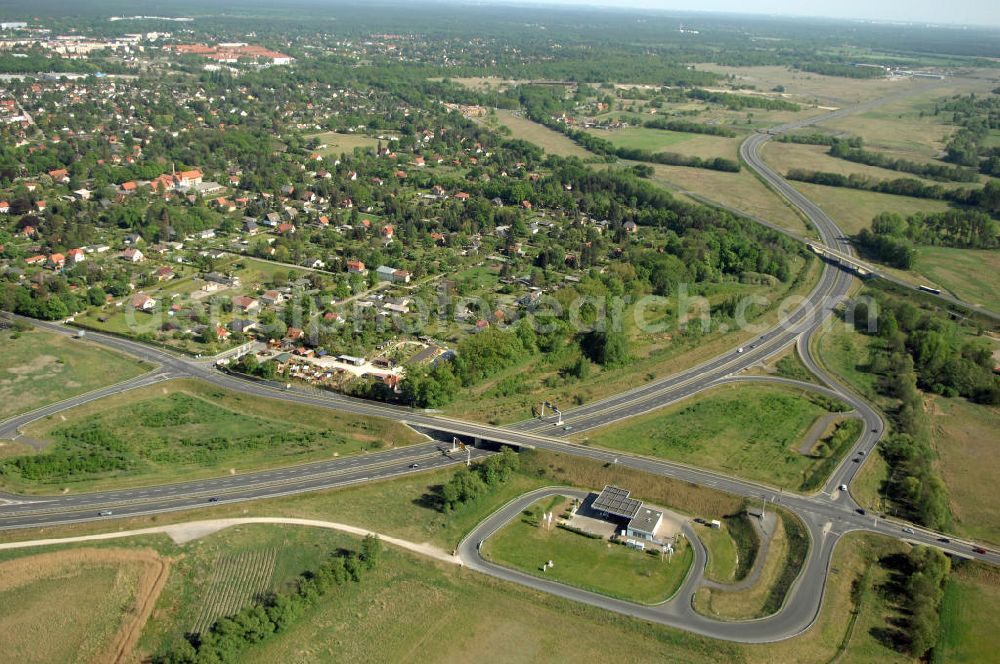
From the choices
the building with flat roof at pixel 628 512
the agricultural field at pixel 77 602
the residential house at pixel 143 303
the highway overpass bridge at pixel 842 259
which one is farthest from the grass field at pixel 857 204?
the agricultural field at pixel 77 602

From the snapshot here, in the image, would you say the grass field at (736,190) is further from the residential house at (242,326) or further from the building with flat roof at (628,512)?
the residential house at (242,326)

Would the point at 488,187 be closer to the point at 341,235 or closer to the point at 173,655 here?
the point at 341,235

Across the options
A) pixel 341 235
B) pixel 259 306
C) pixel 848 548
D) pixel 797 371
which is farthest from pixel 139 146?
pixel 848 548

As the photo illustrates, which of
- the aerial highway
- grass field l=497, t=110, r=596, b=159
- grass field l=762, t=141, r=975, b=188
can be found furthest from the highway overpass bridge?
grass field l=497, t=110, r=596, b=159

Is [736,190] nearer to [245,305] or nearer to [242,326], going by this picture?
[245,305]

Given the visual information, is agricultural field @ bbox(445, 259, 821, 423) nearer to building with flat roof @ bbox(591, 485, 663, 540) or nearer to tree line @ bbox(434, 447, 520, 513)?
tree line @ bbox(434, 447, 520, 513)
